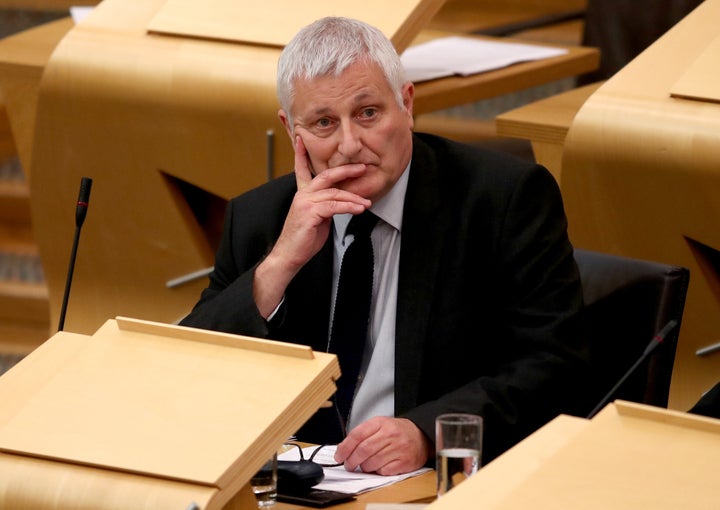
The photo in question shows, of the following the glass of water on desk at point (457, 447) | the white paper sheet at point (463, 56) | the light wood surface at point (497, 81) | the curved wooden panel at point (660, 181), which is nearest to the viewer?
the glass of water on desk at point (457, 447)

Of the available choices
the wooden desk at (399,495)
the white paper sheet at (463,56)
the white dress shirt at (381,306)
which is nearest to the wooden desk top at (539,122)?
the white paper sheet at (463,56)

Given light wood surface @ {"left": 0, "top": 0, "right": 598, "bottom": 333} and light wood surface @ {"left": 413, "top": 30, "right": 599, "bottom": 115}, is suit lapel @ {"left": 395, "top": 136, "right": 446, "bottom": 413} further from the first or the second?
light wood surface @ {"left": 413, "top": 30, "right": 599, "bottom": 115}

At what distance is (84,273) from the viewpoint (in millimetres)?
3748

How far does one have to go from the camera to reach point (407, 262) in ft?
7.97

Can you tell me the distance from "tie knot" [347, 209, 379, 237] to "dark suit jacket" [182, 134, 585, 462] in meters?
0.06

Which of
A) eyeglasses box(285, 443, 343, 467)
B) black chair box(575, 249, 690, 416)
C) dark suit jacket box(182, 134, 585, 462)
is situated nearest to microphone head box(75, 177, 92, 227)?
dark suit jacket box(182, 134, 585, 462)

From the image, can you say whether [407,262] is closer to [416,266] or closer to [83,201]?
[416,266]

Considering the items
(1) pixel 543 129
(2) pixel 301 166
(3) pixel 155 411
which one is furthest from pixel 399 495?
(1) pixel 543 129

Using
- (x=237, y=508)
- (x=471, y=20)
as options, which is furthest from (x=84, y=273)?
(x=471, y=20)

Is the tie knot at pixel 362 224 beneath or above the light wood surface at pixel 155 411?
beneath

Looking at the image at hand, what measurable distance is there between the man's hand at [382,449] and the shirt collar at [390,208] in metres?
0.49

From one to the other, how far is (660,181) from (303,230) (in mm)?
1012

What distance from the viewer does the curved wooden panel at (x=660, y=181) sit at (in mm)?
2982

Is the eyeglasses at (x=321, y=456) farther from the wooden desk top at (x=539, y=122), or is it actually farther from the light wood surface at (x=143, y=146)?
the wooden desk top at (x=539, y=122)
